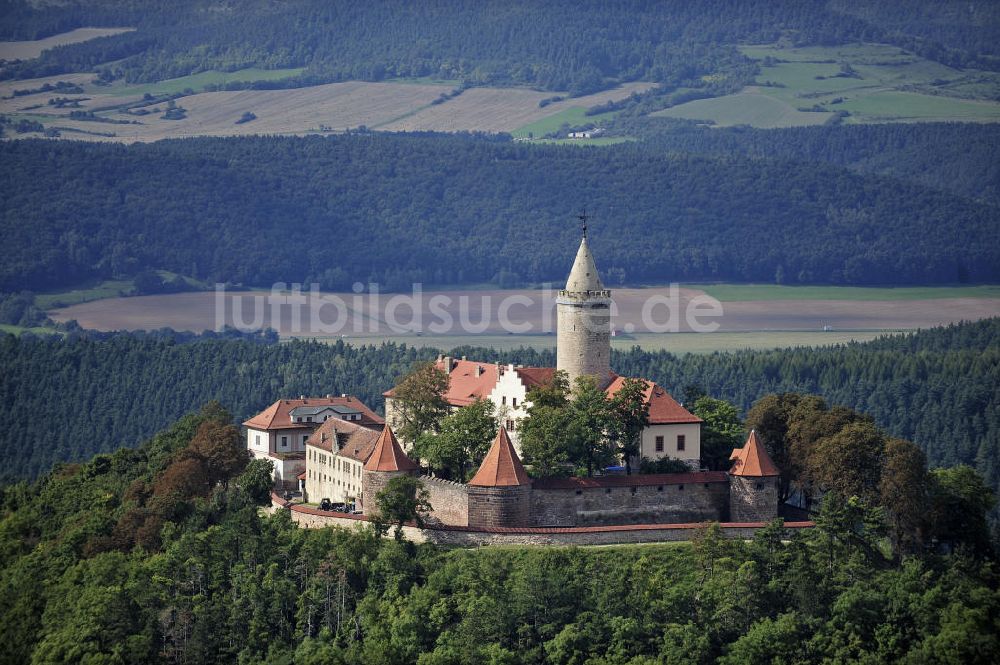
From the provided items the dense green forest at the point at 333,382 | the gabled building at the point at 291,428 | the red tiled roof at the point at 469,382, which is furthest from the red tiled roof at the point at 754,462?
the dense green forest at the point at 333,382

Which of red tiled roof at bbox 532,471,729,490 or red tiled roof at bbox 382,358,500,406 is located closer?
red tiled roof at bbox 532,471,729,490

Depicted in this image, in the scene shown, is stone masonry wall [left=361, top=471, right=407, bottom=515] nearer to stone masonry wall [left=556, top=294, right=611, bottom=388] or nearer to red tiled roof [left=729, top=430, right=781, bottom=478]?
stone masonry wall [left=556, top=294, right=611, bottom=388]

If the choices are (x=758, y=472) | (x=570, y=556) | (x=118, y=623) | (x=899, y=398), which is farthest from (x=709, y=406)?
(x=899, y=398)

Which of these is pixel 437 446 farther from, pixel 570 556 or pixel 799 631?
pixel 799 631

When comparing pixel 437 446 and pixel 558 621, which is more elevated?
pixel 437 446

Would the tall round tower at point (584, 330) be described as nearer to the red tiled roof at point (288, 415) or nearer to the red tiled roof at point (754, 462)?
the red tiled roof at point (754, 462)

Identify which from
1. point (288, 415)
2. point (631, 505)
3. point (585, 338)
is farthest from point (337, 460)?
point (631, 505)

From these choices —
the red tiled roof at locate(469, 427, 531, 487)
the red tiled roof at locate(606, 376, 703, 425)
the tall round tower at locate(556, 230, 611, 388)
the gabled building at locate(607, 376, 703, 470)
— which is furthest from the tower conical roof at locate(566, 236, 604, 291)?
the red tiled roof at locate(469, 427, 531, 487)
